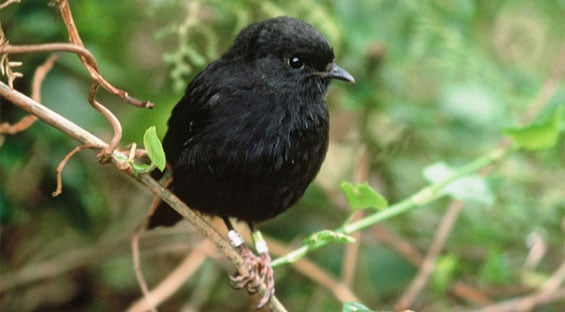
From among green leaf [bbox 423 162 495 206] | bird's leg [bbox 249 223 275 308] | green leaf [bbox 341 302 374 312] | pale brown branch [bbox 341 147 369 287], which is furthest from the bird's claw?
pale brown branch [bbox 341 147 369 287]

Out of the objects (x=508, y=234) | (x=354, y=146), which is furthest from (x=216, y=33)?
(x=508, y=234)

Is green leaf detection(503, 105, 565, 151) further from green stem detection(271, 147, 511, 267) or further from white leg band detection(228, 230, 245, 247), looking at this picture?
white leg band detection(228, 230, 245, 247)

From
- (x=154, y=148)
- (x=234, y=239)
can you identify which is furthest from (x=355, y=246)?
(x=154, y=148)

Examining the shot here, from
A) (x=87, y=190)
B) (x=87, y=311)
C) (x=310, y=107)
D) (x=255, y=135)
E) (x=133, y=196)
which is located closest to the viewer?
(x=255, y=135)

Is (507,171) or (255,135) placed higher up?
(507,171)

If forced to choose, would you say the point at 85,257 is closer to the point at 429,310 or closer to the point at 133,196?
the point at 133,196

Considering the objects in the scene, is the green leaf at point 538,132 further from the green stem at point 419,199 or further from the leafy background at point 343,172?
the leafy background at point 343,172

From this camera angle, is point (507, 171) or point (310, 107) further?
point (507, 171)
